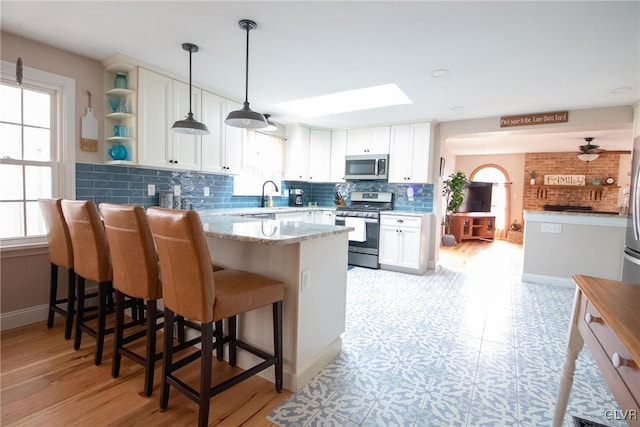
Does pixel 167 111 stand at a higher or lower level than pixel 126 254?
higher

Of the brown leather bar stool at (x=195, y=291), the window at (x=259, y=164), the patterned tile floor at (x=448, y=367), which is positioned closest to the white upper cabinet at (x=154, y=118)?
the window at (x=259, y=164)

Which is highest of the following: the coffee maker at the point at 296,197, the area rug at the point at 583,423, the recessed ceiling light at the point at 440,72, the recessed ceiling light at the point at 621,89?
the recessed ceiling light at the point at 621,89

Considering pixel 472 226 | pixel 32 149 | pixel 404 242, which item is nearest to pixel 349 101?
pixel 404 242

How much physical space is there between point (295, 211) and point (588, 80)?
3.69 m

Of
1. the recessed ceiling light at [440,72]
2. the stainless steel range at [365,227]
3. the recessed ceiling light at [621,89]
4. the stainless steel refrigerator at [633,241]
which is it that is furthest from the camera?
the stainless steel range at [365,227]

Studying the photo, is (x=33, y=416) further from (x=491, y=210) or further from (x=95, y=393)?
(x=491, y=210)

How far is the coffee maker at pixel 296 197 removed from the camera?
538 cm

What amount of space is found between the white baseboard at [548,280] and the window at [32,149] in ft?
17.9

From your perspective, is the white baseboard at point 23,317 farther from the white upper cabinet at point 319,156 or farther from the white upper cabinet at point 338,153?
the white upper cabinet at point 338,153

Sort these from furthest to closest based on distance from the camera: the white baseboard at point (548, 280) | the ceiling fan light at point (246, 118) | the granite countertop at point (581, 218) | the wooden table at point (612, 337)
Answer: the white baseboard at point (548, 280) < the granite countertop at point (581, 218) < the ceiling fan light at point (246, 118) < the wooden table at point (612, 337)

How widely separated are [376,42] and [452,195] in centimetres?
584

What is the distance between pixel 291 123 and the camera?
5125 mm

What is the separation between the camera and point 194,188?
382 centimetres

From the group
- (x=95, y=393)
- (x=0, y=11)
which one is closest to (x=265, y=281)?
(x=95, y=393)
